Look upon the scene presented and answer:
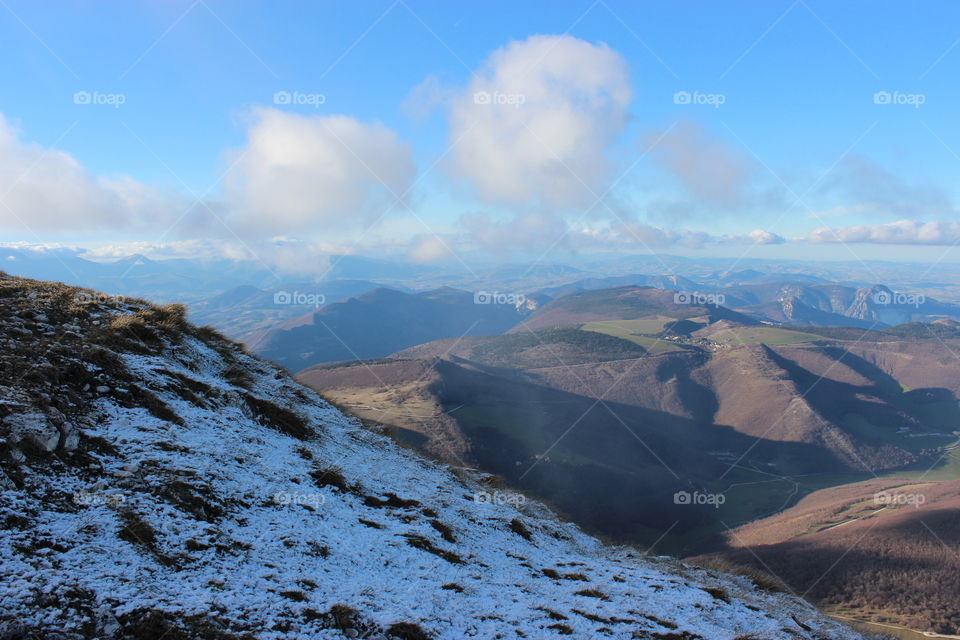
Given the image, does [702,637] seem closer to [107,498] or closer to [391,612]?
[391,612]

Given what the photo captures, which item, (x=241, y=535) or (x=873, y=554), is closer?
(x=241, y=535)

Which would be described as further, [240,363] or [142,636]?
[240,363]

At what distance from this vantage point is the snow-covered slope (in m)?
7.18

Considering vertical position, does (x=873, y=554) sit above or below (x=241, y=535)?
below

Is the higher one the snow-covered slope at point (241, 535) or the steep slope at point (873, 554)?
the snow-covered slope at point (241, 535)

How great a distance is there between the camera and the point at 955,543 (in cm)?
10962

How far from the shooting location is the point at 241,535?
9.54 meters

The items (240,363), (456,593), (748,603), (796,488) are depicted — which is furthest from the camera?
(796,488)

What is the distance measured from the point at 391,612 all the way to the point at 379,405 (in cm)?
19743

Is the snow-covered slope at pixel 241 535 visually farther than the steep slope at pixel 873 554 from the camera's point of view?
No

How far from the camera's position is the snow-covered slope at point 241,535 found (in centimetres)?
718

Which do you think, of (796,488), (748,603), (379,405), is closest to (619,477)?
(796,488)

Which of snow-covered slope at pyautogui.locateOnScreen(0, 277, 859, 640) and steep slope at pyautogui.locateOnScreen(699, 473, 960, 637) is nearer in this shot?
snow-covered slope at pyautogui.locateOnScreen(0, 277, 859, 640)

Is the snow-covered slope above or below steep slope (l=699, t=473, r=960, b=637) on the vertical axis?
above
